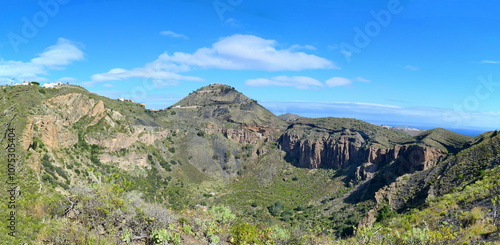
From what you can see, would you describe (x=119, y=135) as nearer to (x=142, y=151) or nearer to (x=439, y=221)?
(x=142, y=151)

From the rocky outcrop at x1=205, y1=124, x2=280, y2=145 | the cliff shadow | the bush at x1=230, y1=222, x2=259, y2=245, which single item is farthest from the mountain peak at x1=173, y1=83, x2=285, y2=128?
the bush at x1=230, y1=222, x2=259, y2=245

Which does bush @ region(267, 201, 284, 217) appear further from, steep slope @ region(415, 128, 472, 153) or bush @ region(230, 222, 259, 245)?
bush @ region(230, 222, 259, 245)

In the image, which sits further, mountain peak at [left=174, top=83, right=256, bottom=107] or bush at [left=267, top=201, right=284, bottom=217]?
mountain peak at [left=174, top=83, right=256, bottom=107]

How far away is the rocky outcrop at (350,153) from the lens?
5511 centimetres

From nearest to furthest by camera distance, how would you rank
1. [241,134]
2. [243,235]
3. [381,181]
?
1. [243,235]
2. [381,181]
3. [241,134]

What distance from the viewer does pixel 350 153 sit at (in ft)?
273

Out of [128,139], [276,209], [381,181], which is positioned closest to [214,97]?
[128,139]

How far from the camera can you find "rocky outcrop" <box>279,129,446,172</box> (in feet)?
181

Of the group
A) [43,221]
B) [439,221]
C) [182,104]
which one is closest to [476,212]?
[439,221]

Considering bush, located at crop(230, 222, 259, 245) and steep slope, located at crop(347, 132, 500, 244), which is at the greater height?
bush, located at crop(230, 222, 259, 245)

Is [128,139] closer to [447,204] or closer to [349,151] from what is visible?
[349,151]

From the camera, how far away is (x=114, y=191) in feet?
35.1

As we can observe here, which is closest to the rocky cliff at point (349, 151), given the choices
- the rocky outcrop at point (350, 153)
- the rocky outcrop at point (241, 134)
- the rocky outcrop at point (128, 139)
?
the rocky outcrop at point (350, 153)

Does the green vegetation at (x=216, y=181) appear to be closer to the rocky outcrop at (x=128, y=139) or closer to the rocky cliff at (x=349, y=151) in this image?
the rocky outcrop at (x=128, y=139)
